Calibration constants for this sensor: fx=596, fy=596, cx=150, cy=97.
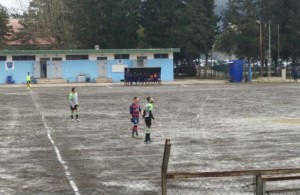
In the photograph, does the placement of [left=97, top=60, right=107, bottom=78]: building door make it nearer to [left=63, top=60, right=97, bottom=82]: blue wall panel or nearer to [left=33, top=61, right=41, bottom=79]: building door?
[left=63, top=60, right=97, bottom=82]: blue wall panel

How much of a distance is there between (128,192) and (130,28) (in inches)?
2804

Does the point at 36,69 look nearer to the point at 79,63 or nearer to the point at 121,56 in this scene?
the point at 79,63

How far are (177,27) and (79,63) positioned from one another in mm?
18191

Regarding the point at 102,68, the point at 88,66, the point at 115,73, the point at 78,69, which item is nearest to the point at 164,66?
the point at 115,73

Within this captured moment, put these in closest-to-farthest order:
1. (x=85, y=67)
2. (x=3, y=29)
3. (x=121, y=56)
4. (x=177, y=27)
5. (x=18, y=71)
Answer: (x=18, y=71) → (x=121, y=56) → (x=85, y=67) → (x=177, y=27) → (x=3, y=29)

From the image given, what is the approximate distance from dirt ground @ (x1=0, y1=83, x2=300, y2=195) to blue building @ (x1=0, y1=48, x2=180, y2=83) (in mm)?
32332

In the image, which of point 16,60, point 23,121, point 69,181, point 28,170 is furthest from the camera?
point 16,60

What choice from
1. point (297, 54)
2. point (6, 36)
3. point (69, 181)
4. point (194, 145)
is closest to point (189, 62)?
point (297, 54)

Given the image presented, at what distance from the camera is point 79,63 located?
69.1 m

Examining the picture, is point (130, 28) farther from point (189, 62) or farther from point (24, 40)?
point (24, 40)

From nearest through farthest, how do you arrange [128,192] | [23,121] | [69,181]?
1. [128,192]
2. [69,181]
3. [23,121]

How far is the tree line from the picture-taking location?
80.1 metres

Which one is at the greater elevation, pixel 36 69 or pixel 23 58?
pixel 23 58

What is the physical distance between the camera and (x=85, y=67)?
69562mm
